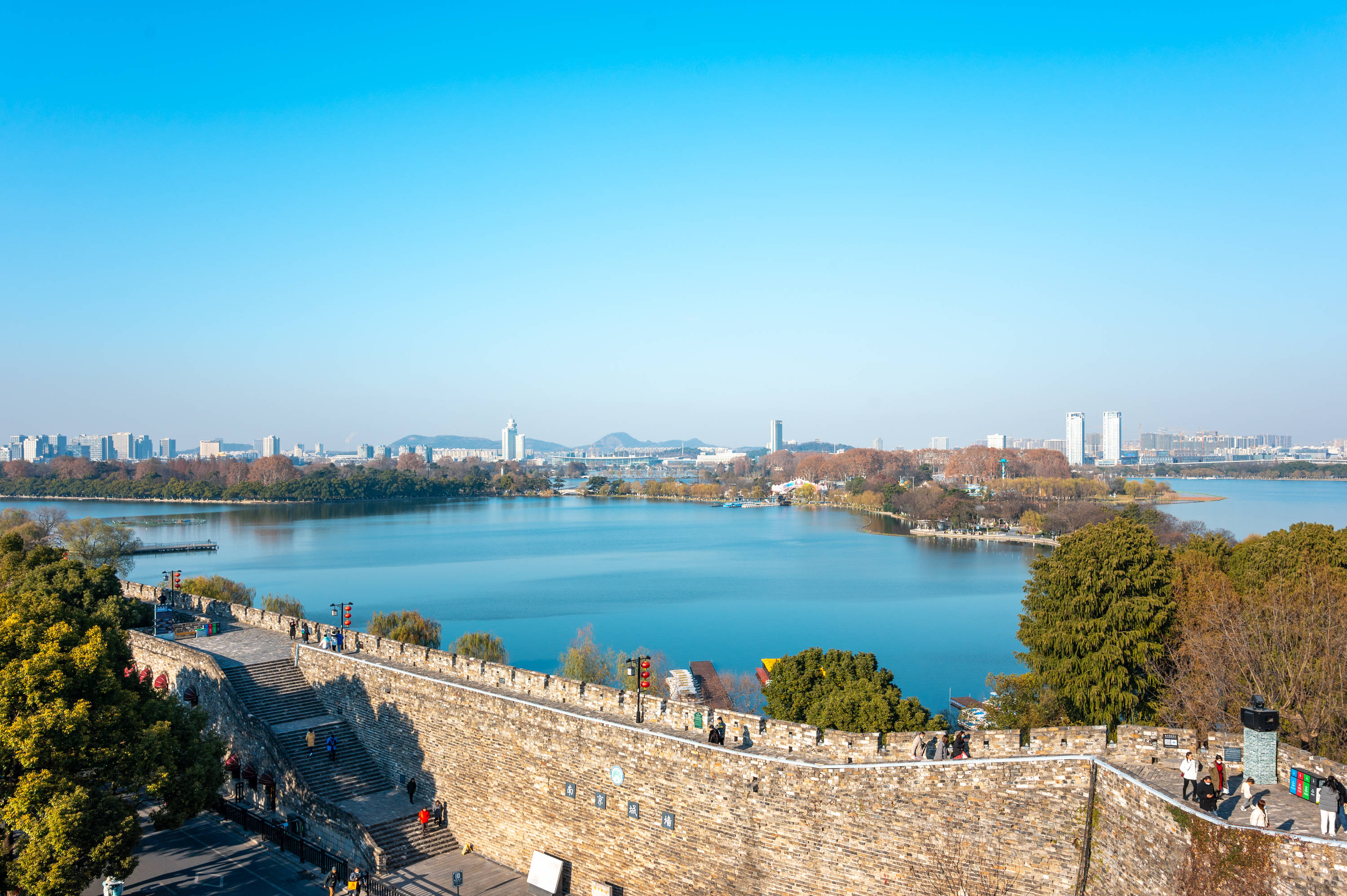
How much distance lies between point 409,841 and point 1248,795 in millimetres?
9496

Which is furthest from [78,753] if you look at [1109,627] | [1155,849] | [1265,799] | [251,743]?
[1109,627]

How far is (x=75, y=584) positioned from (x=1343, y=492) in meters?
124

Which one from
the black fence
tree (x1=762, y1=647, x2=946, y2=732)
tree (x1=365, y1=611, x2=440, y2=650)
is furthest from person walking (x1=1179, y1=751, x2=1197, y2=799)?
tree (x1=365, y1=611, x2=440, y2=650)

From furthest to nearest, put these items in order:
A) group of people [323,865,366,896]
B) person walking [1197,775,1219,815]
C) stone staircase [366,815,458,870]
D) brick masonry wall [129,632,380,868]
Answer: brick masonry wall [129,632,380,868] → stone staircase [366,815,458,870] → group of people [323,865,366,896] → person walking [1197,775,1219,815]

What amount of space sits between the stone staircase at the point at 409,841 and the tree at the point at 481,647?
10.4 metres

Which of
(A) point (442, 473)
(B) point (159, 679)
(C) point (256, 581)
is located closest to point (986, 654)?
(B) point (159, 679)

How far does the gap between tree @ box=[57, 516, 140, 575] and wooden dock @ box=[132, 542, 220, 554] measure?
138 inches

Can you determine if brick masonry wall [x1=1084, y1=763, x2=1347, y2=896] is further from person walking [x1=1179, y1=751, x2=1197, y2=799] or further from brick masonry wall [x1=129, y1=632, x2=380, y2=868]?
brick masonry wall [x1=129, y1=632, x2=380, y2=868]

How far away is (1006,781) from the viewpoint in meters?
7.56

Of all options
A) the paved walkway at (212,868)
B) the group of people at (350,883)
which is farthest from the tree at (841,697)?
the paved walkway at (212,868)

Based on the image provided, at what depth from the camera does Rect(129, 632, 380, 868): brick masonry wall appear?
35.6 ft

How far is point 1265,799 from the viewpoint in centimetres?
693

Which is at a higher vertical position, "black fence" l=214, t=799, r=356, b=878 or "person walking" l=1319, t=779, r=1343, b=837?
"person walking" l=1319, t=779, r=1343, b=837

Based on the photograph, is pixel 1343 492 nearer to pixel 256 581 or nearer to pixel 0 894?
pixel 256 581
